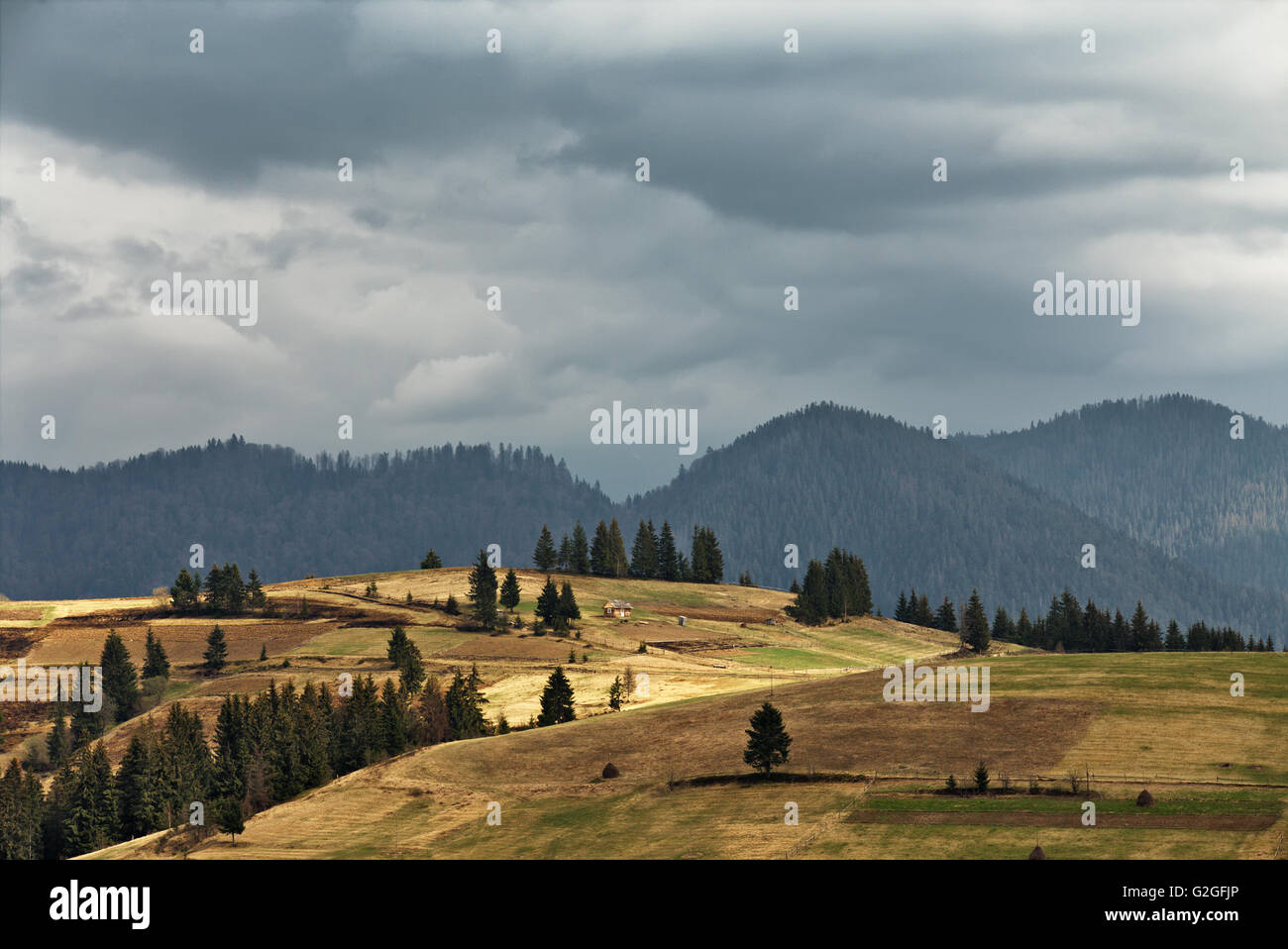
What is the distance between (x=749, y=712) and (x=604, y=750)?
15163mm

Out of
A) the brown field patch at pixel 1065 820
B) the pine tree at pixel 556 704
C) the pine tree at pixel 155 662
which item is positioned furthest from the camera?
the pine tree at pixel 155 662

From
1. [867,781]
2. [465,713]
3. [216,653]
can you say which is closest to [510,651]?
[216,653]

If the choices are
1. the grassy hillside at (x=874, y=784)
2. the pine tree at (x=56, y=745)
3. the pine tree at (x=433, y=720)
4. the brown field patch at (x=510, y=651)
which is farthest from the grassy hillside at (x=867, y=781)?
the pine tree at (x=56, y=745)

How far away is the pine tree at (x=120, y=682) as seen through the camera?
18175 centimetres

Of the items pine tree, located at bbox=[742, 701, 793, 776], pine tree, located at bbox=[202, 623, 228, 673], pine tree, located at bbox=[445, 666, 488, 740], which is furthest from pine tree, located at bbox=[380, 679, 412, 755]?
pine tree, located at bbox=[202, 623, 228, 673]

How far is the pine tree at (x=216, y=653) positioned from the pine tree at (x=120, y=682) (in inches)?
418

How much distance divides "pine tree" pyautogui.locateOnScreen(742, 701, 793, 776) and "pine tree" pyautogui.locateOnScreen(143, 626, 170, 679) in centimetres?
11761

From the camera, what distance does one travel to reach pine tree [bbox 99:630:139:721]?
596 ft

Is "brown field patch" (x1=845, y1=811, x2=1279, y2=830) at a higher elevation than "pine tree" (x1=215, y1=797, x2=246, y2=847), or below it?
higher

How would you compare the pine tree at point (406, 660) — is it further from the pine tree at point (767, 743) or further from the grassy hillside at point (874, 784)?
the pine tree at point (767, 743)

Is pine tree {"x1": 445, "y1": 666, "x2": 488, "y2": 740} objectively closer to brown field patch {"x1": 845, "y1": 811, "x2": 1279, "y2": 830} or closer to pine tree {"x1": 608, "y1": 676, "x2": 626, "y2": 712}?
pine tree {"x1": 608, "y1": 676, "x2": 626, "y2": 712}
